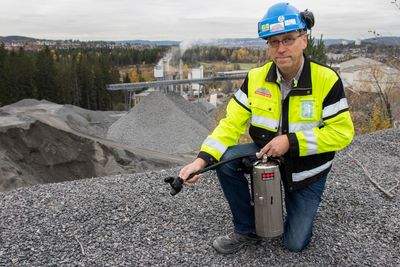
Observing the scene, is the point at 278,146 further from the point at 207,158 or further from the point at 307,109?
the point at 207,158

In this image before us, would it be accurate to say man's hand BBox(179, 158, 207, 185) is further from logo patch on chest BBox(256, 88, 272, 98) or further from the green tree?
the green tree

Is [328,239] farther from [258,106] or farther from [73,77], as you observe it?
[73,77]

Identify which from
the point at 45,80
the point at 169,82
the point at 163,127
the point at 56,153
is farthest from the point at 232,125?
the point at 45,80

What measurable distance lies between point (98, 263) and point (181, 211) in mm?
961

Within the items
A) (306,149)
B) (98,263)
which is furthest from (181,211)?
(306,149)

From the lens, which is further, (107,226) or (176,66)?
(176,66)

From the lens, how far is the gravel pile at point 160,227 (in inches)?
113

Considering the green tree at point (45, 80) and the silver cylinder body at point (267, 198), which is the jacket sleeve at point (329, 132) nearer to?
the silver cylinder body at point (267, 198)

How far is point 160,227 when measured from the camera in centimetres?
329

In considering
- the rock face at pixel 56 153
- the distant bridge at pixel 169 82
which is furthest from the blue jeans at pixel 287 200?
the distant bridge at pixel 169 82

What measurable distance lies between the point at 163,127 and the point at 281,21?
17291 mm

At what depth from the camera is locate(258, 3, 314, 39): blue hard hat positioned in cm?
238

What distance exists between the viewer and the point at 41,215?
3.46m

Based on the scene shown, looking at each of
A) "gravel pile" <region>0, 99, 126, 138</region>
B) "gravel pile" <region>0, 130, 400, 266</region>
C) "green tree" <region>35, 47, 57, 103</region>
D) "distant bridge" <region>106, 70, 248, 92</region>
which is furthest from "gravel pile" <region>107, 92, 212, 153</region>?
"green tree" <region>35, 47, 57, 103</region>
